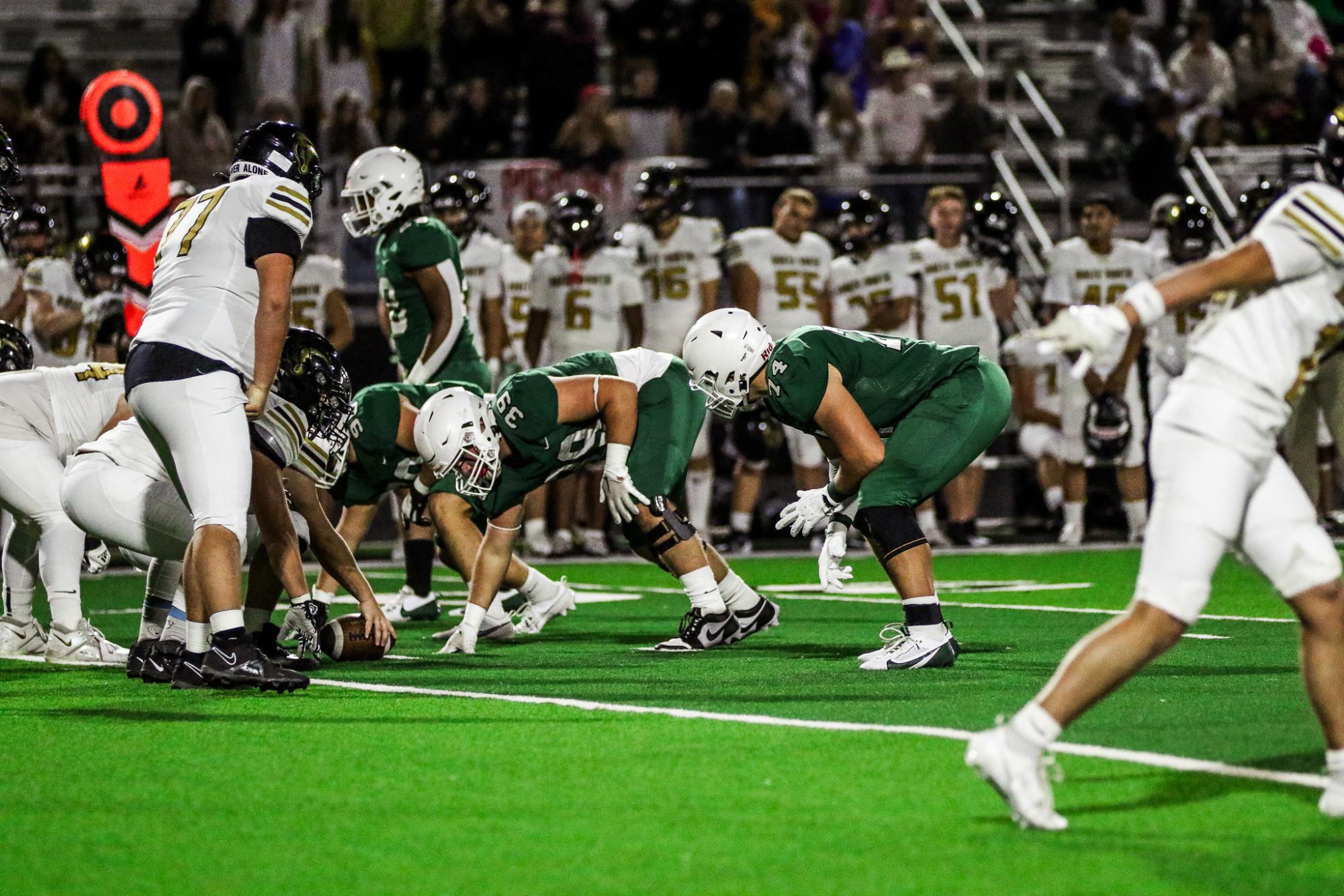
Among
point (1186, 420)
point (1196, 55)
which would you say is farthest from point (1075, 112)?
point (1186, 420)

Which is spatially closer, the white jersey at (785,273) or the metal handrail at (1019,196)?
the white jersey at (785,273)

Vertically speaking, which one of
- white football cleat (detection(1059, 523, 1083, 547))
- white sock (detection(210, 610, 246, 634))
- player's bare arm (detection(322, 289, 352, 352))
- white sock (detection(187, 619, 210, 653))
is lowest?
white football cleat (detection(1059, 523, 1083, 547))

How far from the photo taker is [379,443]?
8.77 metres

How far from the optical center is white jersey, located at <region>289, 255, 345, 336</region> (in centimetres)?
1373

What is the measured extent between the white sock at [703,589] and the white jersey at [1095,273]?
6.72 meters

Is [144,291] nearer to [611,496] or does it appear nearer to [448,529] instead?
[448,529]

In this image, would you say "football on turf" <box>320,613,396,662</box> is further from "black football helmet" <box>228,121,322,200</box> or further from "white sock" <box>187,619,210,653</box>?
"black football helmet" <box>228,121,322,200</box>

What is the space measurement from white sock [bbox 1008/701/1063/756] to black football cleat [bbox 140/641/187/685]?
12.8 feet

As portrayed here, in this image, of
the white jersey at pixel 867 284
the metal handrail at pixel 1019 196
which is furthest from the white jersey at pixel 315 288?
the metal handrail at pixel 1019 196

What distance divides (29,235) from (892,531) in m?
8.30

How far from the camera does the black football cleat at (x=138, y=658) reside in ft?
24.6

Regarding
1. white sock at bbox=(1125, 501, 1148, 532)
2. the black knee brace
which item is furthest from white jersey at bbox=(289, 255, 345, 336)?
the black knee brace

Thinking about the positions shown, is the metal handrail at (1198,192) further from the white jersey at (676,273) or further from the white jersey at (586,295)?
the white jersey at (586,295)

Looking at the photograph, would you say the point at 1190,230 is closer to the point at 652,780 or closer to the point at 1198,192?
the point at 1198,192
